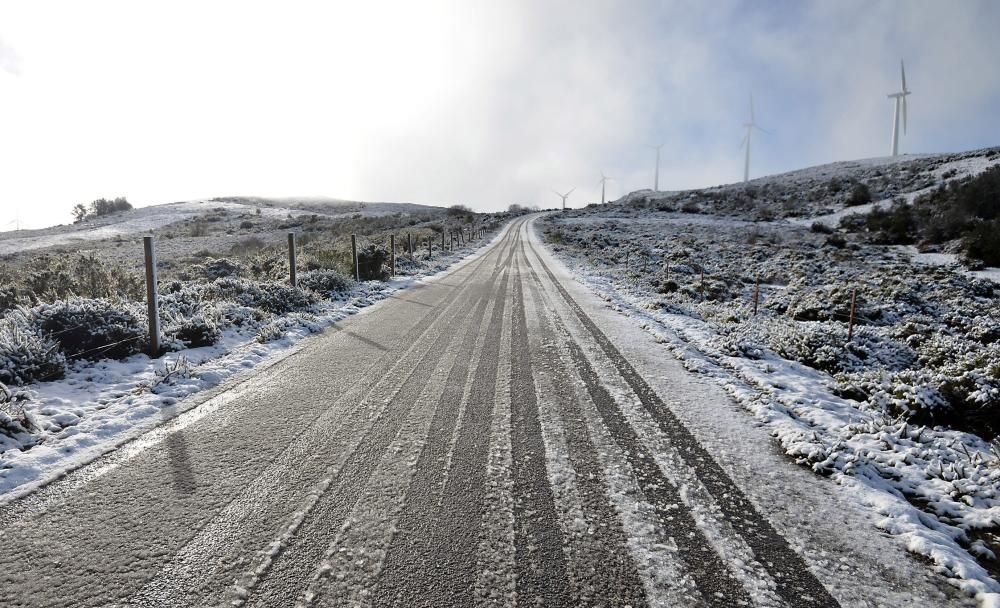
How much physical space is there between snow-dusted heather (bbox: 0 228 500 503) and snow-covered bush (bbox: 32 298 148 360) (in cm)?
10

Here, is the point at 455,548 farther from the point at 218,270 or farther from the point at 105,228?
the point at 105,228

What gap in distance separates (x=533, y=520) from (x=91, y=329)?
629cm

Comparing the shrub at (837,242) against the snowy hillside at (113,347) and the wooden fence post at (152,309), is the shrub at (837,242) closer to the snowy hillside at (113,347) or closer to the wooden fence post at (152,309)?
the snowy hillside at (113,347)

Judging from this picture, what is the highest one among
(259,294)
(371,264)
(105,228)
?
(105,228)

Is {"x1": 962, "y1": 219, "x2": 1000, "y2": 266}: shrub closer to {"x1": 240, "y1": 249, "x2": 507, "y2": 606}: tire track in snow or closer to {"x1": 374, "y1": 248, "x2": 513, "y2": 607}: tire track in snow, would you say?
{"x1": 374, "y1": 248, "x2": 513, "y2": 607}: tire track in snow

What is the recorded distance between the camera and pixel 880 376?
5.72 m

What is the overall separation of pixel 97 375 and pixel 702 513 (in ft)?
20.7

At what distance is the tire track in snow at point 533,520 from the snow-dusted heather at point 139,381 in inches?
129

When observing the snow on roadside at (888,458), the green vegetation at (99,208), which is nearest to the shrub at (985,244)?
the snow on roadside at (888,458)

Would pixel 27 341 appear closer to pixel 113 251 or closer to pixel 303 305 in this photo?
pixel 303 305

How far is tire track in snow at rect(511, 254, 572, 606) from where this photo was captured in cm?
223

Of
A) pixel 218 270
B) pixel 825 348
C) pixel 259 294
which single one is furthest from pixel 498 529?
pixel 218 270

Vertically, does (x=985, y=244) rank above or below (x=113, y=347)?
above

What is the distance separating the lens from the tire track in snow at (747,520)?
2.29 metres
